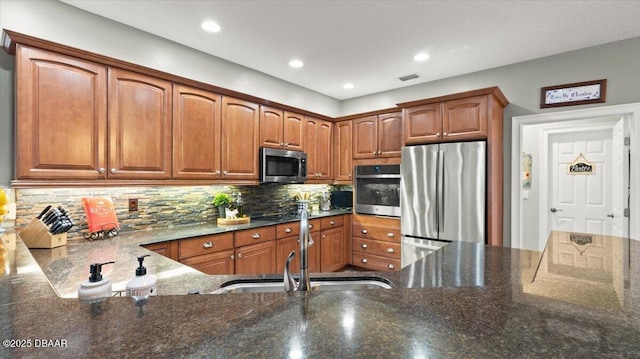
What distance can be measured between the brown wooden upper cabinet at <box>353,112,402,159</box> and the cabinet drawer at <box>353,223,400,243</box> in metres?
0.99

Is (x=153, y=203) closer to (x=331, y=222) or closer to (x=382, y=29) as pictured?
(x=331, y=222)

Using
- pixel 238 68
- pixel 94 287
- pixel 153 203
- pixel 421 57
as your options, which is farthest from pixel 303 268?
pixel 238 68

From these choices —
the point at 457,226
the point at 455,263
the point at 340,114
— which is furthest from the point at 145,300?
the point at 340,114

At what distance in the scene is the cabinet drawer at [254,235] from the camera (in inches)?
111

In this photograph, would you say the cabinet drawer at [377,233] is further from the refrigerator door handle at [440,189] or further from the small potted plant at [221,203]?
the small potted plant at [221,203]

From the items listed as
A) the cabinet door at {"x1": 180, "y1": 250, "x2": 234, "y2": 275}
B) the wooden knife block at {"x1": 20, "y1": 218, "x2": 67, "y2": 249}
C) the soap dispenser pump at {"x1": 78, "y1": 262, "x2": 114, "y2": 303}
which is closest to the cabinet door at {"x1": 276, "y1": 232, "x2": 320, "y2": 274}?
the cabinet door at {"x1": 180, "y1": 250, "x2": 234, "y2": 275}

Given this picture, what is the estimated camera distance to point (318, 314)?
0.61 meters

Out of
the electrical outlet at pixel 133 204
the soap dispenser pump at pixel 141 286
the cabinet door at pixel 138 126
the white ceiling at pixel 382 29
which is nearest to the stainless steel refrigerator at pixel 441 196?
the white ceiling at pixel 382 29

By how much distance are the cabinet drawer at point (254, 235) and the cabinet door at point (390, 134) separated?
1858mm

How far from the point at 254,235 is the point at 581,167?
446cm

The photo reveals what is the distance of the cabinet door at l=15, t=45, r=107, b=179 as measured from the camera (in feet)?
6.22

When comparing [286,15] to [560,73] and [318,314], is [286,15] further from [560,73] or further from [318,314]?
[560,73]

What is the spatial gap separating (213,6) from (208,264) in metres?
2.09

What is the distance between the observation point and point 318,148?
166 inches
